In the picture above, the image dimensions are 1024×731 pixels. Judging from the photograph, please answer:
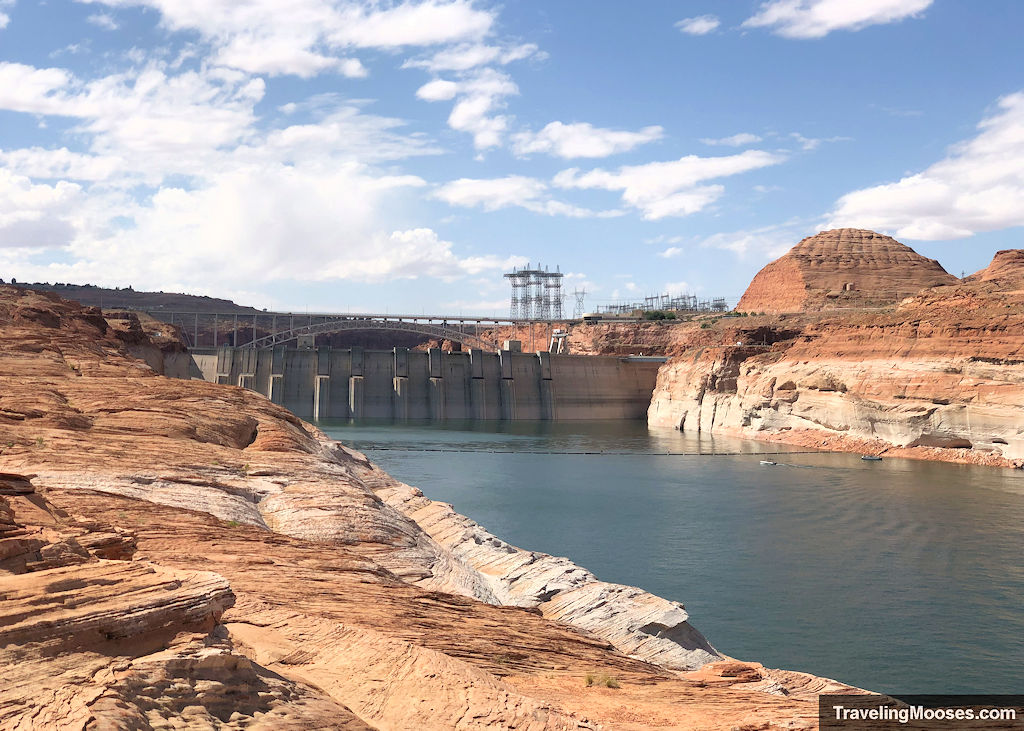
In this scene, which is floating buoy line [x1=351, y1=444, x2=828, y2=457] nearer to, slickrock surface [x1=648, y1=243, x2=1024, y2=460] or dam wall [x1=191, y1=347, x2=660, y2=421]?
slickrock surface [x1=648, y1=243, x2=1024, y2=460]

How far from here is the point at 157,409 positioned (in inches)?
802

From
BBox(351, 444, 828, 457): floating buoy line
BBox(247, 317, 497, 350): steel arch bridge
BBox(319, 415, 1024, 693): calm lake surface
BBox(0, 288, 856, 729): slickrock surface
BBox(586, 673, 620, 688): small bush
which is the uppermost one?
BBox(247, 317, 497, 350): steel arch bridge

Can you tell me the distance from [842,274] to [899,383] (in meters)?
53.9

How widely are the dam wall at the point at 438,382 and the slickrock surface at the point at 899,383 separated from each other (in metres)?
14.5

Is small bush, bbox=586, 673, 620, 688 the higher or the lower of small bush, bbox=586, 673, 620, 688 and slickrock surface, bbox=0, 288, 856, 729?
the lower

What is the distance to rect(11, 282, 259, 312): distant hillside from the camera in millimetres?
117000

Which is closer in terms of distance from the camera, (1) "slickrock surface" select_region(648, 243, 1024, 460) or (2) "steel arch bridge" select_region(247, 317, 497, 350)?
(1) "slickrock surface" select_region(648, 243, 1024, 460)

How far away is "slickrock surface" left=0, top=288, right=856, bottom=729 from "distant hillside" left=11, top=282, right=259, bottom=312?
103809mm

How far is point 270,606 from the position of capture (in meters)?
8.64

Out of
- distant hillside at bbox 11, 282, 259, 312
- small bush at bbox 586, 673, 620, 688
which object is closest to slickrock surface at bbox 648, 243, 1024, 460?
small bush at bbox 586, 673, 620, 688

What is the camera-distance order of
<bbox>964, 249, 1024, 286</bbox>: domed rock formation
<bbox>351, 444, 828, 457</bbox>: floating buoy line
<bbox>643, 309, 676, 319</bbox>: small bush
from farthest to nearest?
1. <bbox>643, 309, 676, 319</bbox>: small bush
2. <bbox>964, 249, 1024, 286</bbox>: domed rock formation
3. <bbox>351, 444, 828, 457</bbox>: floating buoy line

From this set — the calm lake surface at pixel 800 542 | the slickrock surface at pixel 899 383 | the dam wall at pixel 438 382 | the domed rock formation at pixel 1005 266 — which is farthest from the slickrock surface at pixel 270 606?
the domed rock formation at pixel 1005 266

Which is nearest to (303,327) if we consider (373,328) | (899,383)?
(373,328)

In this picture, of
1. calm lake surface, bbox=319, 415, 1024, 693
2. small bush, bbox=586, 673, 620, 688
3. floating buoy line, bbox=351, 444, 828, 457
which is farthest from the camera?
floating buoy line, bbox=351, 444, 828, 457
